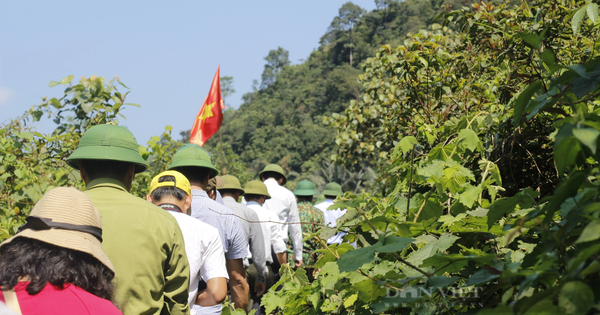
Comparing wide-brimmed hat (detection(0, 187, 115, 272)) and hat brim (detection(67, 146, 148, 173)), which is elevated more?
hat brim (detection(67, 146, 148, 173))

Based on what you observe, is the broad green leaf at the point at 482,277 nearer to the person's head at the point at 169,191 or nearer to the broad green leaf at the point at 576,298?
the broad green leaf at the point at 576,298

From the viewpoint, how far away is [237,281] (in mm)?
3572

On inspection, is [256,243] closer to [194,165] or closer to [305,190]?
[194,165]

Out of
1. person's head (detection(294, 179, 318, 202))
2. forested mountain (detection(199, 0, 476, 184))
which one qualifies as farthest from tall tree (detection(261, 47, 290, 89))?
person's head (detection(294, 179, 318, 202))

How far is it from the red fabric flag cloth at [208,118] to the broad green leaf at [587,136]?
Result: 5009 millimetres

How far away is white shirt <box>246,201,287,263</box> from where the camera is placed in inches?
182

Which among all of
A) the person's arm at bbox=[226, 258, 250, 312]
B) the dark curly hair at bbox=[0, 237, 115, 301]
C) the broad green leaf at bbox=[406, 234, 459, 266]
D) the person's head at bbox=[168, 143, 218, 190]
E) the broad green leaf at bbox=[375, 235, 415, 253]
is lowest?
the person's arm at bbox=[226, 258, 250, 312]

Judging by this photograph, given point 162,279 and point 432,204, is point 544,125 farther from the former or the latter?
point 162,279

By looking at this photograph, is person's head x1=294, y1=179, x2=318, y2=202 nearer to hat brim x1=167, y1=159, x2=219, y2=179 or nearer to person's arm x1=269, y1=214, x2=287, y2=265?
person's arm x1=269, y1=214, x2=287, y2=265

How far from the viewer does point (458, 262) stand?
1.07m

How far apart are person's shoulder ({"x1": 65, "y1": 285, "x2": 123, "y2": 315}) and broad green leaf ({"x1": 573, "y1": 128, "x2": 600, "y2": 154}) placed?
120 cm

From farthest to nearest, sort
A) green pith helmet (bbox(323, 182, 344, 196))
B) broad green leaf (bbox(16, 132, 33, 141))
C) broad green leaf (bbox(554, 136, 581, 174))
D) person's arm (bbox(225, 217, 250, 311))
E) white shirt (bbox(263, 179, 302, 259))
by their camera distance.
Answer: green pith helmet (bbox(323, 182, 344, 196)) < white shirt (bbox(263, 179, 302, 259)) < broad green leaf (bbox(16, 132, 33, 141)) < person's arm (bbox(225, 217, 250, 311)) < broad green leaf (bbox(554, 136, 581, 174))

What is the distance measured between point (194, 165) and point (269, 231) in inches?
68.1

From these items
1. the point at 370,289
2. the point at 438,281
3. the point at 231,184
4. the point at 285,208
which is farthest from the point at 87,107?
the point at 438,281
